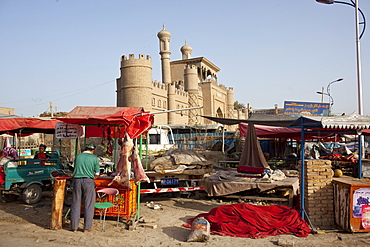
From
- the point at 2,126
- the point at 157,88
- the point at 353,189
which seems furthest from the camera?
the point at 157,88

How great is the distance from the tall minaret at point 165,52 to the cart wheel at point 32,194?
1260 inches

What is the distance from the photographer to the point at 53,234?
5.78 m

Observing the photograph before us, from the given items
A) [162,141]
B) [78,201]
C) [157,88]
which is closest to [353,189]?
[78,201]

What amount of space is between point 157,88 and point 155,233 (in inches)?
1101

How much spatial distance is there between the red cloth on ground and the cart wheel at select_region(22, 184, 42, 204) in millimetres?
4522

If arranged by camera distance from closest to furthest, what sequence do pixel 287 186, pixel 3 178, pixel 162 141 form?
pixel 287 186 → pixel 3 178 → pixel 162 141

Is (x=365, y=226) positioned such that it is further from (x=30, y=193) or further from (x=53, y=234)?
(x=30, y=193)

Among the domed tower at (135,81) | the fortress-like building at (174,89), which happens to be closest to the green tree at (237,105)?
the fortress-like building at (174,89)

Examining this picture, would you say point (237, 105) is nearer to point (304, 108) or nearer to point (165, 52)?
point (165, 52)

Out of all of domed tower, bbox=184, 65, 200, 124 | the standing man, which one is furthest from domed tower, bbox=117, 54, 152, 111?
the standing man

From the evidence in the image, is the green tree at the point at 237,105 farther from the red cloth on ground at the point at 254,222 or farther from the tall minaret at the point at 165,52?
the red cloth on ground at the point at 254,222

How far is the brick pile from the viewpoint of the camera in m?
6.22

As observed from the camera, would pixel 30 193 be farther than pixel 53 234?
Yes

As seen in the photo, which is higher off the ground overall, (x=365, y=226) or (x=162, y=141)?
(x=162, y=141)
